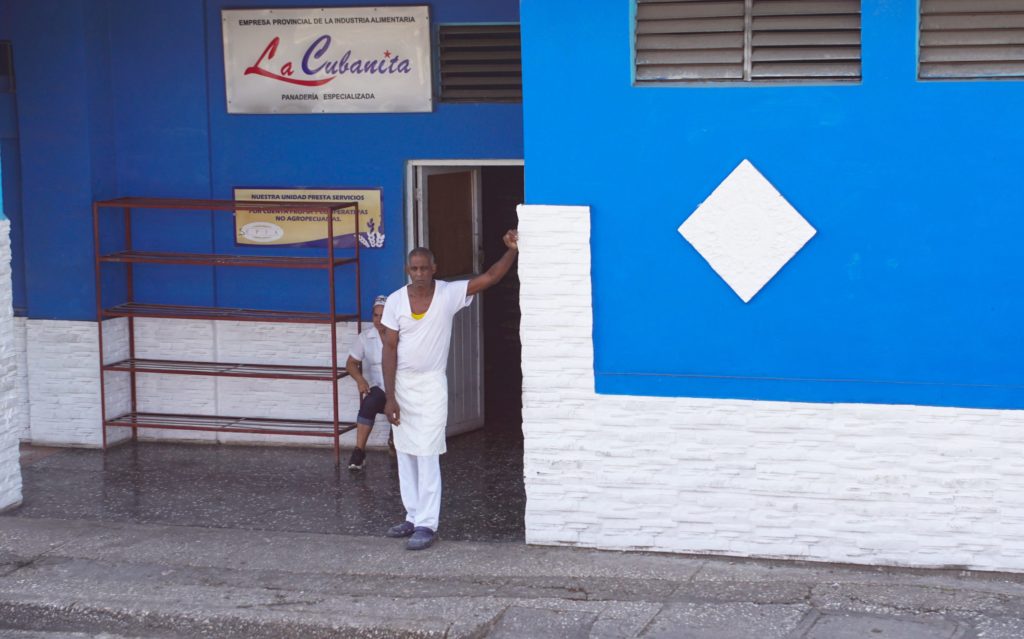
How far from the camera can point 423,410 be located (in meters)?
8.11

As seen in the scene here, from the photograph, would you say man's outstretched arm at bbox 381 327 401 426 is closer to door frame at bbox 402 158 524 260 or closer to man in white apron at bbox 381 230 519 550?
man in white apron at bbox 381 230 519 550

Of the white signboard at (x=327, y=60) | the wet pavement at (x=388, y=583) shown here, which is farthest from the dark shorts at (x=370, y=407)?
the white signboard at (x=327, y=60)

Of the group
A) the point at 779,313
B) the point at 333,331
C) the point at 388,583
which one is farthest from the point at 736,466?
the point at 333,331

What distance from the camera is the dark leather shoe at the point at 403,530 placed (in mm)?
8383

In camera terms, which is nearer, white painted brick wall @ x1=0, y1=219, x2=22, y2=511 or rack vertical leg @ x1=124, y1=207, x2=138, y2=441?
white painted brick wall @ x1=0, y1=219, x2=22, y2=511

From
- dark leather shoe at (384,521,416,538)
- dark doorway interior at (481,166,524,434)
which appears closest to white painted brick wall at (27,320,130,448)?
dark doorway interior at (481,166,524,434)

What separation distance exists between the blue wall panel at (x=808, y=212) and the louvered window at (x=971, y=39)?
0.09 m

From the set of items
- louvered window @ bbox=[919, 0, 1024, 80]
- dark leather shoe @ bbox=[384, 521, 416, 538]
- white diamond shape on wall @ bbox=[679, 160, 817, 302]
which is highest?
louvered window @ bbox=[919, 0, 1024, 80]

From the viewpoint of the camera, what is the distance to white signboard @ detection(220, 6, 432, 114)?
10.2 metres

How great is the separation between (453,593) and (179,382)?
4.45m

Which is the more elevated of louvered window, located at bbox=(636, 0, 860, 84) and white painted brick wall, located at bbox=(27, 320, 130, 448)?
louvered window, located at bbox=(636, 0, 860, 84)

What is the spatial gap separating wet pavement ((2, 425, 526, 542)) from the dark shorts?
37cm

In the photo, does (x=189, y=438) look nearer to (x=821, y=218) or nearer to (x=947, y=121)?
(x=821, y=218)

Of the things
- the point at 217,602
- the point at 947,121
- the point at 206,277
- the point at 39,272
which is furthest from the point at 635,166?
the point at 39,272
